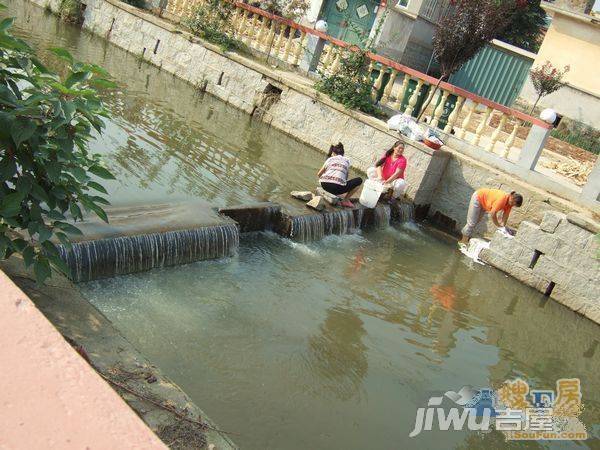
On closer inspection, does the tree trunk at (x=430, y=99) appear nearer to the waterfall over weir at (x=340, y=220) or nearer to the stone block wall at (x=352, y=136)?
the stone block wall at (x=352, y=136)

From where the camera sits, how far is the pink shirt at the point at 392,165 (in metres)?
11.0

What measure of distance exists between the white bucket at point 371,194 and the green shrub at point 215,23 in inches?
279

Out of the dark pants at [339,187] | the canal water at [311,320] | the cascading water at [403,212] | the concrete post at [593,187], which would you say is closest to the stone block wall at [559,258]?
the canal water at [311,320]

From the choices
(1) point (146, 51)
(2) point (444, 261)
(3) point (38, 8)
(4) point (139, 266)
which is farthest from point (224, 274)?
(3) point (38, 8)

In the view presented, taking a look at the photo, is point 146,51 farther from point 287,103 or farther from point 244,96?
point 287,103

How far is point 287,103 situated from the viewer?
14008 millimetres

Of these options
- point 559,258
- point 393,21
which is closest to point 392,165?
point 559,258

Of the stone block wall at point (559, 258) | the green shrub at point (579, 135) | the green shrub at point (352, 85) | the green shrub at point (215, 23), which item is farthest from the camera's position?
the green shrub at point (579, 135)

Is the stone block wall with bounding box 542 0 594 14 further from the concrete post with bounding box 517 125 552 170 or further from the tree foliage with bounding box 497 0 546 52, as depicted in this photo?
the concrete post with bounding box 517 125 552 170

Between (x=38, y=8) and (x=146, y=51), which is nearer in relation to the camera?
(x=146, y=51)

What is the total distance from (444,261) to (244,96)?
6903 millimetres

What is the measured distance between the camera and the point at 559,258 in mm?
9945

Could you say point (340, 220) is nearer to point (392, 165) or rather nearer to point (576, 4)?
point (392, 165)

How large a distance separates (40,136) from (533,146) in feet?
32.8
